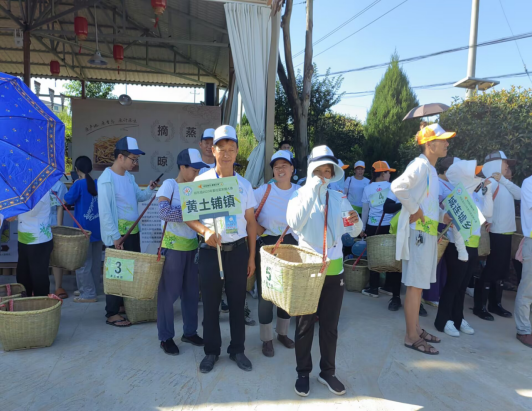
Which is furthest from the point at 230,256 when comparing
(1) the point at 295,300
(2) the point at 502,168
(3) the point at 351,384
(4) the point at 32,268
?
(2) the point at 502,168

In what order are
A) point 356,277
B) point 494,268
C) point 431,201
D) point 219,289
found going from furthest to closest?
point 356,277
point 494,268
point 431,201
point 219,289

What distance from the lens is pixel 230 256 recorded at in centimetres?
321

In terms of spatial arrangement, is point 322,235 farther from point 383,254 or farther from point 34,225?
point 34,225

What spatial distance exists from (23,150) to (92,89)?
21.0 metres

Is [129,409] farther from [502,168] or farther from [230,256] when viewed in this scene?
[502,168]

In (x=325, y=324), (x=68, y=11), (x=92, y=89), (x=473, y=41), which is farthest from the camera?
(x=92, y=89)

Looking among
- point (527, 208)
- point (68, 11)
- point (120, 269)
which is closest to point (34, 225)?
point (120, 269)

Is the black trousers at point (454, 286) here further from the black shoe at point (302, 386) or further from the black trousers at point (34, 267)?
the black trousers at point (34, 267)

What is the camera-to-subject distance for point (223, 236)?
3.17 m

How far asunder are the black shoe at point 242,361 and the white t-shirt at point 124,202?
1.77 m

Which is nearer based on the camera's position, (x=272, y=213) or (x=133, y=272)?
(x=133, y=272)

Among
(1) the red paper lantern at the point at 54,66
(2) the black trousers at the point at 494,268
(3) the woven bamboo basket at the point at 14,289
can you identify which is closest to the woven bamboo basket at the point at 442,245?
(2) the black trousers at the point at 494,268

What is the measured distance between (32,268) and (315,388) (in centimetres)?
305

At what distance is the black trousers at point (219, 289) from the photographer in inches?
126
